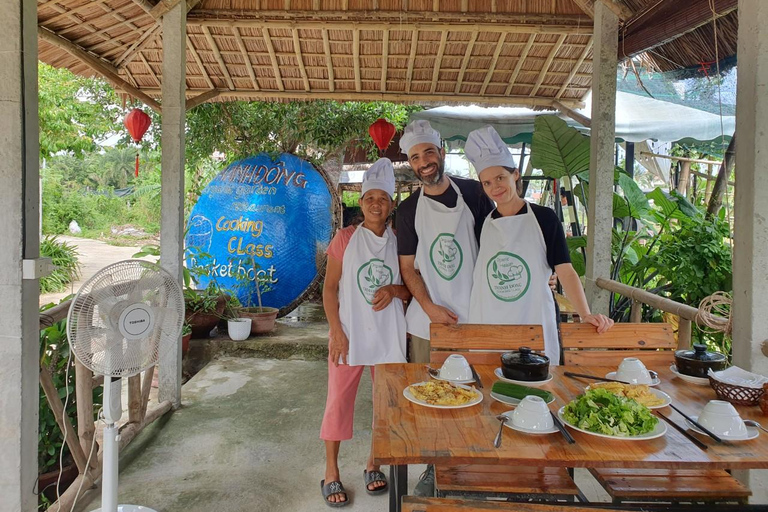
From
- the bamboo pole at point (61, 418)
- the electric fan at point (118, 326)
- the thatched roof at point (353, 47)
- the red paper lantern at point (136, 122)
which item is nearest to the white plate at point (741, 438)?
the electric fan at point (118, 326)

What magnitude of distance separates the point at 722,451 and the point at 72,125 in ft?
47.9

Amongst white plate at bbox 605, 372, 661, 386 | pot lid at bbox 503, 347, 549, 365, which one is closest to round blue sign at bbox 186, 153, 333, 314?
pot lid at bbox 503, 347, 549, 365

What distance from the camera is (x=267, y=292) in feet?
21.7

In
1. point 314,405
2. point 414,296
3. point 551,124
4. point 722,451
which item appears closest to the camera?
point 722,451

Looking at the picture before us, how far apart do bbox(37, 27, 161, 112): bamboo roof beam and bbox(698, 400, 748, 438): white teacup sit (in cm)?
425

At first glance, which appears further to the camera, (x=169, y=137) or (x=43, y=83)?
(x=43, y=83)

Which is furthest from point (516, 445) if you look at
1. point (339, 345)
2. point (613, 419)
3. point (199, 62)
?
point (199, 62)

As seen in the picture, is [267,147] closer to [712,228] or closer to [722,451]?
[712,228]

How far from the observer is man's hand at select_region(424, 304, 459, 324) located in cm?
268

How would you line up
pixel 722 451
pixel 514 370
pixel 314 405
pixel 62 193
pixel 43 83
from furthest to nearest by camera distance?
1. pixel 62 193
2. pixel 43 83
3. pixel 314 405
4. pixel 514 370
5. pixel 722 451

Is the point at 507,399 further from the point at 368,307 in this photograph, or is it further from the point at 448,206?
the point at 448,206

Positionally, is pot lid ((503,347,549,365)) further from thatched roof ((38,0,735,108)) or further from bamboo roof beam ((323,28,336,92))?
bamboo roof beam ((323,28,336,92))

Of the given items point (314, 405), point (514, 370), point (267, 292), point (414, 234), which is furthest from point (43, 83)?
point (514, 370)

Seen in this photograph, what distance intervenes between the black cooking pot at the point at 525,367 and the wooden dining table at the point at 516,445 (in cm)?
16
